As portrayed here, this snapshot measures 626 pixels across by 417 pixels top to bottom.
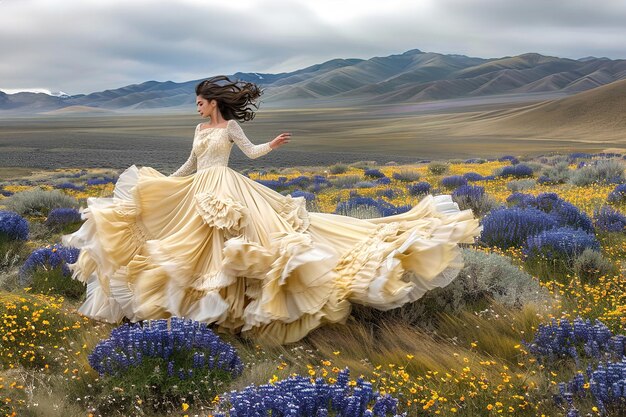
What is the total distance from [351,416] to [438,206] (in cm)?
354

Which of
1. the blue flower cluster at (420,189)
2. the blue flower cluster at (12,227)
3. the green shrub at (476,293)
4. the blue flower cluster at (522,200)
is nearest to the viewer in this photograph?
the green shrub at (476,293)

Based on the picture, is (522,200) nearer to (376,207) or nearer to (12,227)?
(376,207)

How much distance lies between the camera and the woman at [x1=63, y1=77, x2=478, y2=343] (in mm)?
4770

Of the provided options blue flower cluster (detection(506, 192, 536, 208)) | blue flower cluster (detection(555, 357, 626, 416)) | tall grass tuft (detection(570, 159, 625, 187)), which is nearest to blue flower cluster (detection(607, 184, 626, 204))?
blue flower cluster (detection(506, 192, 536, 208))

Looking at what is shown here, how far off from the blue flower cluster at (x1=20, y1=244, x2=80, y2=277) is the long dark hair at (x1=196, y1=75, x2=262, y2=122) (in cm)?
271

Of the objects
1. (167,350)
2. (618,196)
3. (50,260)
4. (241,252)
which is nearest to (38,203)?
(50,260)

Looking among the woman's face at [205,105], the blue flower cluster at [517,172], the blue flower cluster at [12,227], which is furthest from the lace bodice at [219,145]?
the blue flower cluster at [517,172]

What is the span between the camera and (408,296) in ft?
16.0

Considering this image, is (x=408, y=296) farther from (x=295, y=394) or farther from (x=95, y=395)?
(x=95, y=395)

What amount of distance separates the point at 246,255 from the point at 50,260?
3565mm

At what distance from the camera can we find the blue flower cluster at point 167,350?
3.90 metres

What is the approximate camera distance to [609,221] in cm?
835

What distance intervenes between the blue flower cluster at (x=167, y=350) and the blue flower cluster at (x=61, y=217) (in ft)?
25.3

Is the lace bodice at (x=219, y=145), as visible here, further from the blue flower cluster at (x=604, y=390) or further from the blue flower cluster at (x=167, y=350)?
the blue flower cluster at (x=604, y=390)
